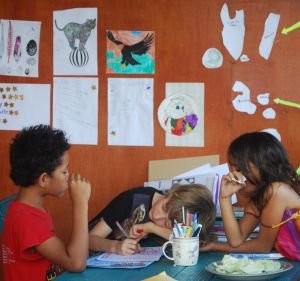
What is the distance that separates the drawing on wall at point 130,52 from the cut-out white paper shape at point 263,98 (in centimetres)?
56

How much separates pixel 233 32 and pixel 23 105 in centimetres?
117

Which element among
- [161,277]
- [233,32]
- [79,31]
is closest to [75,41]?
[79,31]

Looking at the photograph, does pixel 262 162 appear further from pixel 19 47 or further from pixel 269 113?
pixel 19 47

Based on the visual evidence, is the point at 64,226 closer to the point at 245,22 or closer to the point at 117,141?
the point at 117,141

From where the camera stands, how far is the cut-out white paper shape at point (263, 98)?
288 cm

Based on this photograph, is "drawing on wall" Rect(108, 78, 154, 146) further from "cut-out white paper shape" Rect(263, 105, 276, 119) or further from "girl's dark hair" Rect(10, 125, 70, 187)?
"girl's dark hair" Rect(10, 125, 70, 187)

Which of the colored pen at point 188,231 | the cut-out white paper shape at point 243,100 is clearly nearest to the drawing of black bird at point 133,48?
the cut-out white paper shape at point 243,100

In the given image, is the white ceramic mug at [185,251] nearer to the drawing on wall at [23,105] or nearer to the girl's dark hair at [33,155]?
the girl's dark hair at [33,155]

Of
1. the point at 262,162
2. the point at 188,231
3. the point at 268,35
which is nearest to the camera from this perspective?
the point at 188,231

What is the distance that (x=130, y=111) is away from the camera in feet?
9.89

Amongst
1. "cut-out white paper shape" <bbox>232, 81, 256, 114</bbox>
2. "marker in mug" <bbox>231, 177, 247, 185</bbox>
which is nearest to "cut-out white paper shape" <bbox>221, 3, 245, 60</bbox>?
"cut-out white paper shape" <bbox>232, 81, 256, 114</bbox>

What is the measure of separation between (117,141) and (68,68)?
18.4 inches

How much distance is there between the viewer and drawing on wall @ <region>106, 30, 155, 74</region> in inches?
117

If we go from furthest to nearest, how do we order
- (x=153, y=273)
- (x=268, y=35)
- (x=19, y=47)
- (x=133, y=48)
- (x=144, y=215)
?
(x=19, y=47)
(x=133, y=48)
(x=268, y=35)
(x=144, y=215)
(x=153, y=273)
